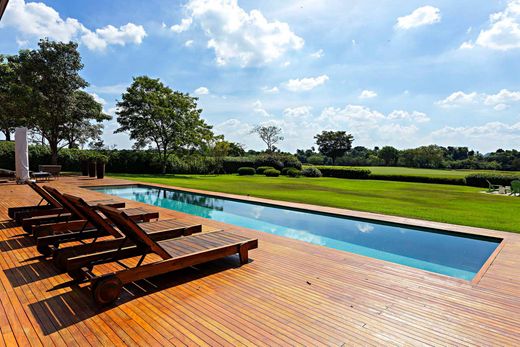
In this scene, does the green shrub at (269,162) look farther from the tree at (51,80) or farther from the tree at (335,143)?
the tree at (335,143)

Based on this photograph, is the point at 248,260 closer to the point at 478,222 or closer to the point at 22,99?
the point at 478,222

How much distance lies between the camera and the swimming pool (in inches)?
228

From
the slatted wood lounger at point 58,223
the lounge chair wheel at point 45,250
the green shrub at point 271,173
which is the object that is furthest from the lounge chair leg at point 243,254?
the green shrub at point 271,173

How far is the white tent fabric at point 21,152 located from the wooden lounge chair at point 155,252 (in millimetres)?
11432

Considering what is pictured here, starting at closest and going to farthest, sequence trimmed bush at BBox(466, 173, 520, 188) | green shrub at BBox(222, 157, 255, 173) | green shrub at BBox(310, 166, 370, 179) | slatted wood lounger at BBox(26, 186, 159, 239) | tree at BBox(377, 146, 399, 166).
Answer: slatted wood lounger at BBox(26, 186, 159, 239)
trimmed bush at BBox(466, 173, 520, 188)
green shrub at BBox(310, 166, 370, 179)
green shrub at BBox(222, 157, 255, 173)
tree at BBox(377, 146, 399, 166)

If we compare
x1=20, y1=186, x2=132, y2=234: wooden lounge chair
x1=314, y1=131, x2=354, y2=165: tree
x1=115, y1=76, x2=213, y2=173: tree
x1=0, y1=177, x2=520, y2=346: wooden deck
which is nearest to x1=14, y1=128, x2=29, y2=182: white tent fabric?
x1=20, y1=186, x2=132, y2=234: wooden lounge chair

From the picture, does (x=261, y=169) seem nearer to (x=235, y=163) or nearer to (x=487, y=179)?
(x=235, y=163)

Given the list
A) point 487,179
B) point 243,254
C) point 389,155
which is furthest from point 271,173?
point 389,155

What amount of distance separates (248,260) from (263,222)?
4.20m

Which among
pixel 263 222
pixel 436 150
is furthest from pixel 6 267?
pixel 436 150

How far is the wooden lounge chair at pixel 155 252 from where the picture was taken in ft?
9.68

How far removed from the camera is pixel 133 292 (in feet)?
10.8

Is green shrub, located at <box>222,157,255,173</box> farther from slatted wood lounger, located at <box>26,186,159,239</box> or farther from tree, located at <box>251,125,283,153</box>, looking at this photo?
slatted wood lounger, located at <box>26,186,159,239</box>

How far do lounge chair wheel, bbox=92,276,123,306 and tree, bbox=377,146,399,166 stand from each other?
61.0 m
